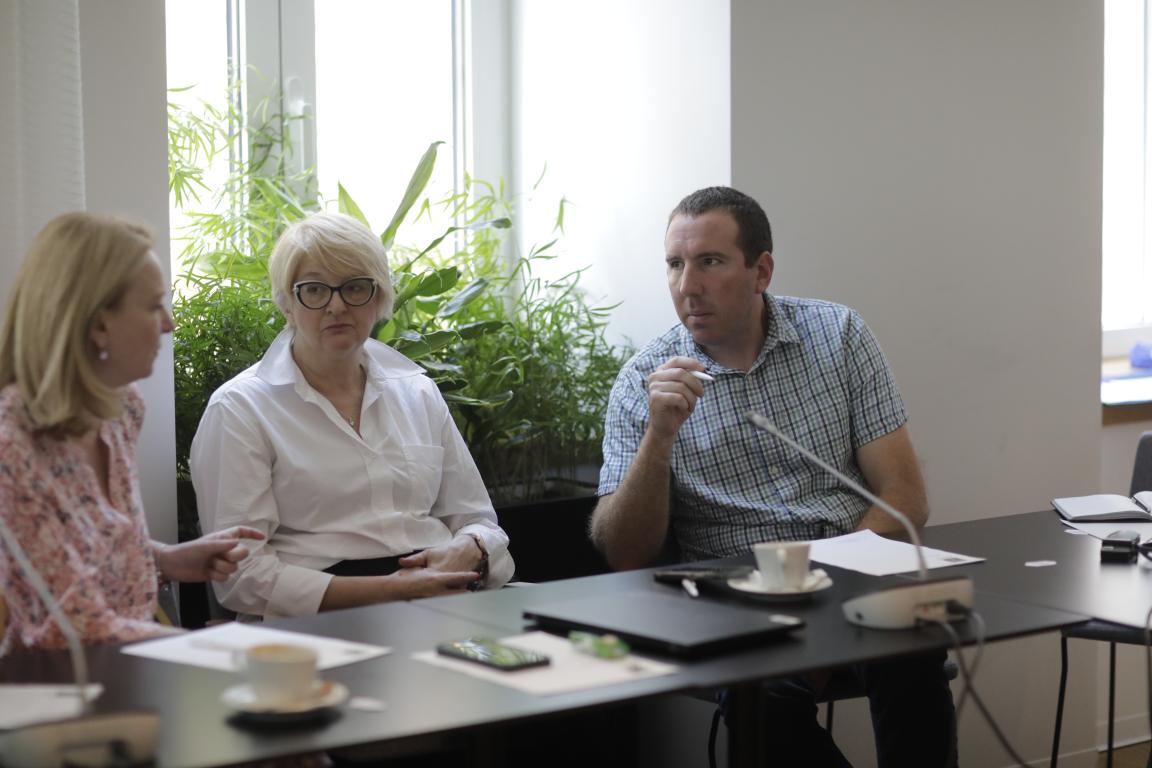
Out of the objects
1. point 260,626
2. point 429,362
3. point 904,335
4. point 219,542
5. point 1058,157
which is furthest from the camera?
point 1058,157

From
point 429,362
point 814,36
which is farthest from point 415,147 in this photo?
point 814,36

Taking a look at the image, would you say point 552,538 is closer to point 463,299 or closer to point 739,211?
point 463,299

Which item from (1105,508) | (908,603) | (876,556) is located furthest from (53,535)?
(1105,508)

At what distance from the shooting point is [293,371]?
2.54 m

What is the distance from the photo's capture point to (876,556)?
211 centimetres

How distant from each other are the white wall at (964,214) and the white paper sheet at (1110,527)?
39.4 inches

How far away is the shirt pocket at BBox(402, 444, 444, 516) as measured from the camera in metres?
2.61

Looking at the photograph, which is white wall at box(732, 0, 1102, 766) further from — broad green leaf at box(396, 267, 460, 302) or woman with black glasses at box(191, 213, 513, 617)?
woman with black glasses at box(191, 213, 513, 617)

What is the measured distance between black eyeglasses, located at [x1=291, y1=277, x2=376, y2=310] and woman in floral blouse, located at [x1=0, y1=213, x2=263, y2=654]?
2.14ft

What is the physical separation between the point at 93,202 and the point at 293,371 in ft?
1.56

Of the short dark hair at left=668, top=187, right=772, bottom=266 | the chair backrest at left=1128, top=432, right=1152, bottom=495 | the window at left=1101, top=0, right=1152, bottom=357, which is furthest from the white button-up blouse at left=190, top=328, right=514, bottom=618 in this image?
the window at left=1101, top=0, right=1152, bottom=357

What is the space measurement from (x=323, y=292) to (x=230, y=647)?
105 centimetres

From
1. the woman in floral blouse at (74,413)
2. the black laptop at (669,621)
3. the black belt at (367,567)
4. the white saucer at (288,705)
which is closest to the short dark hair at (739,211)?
the black belt at (367,567)

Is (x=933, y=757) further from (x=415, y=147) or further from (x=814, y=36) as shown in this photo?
(x=415, y=147)
